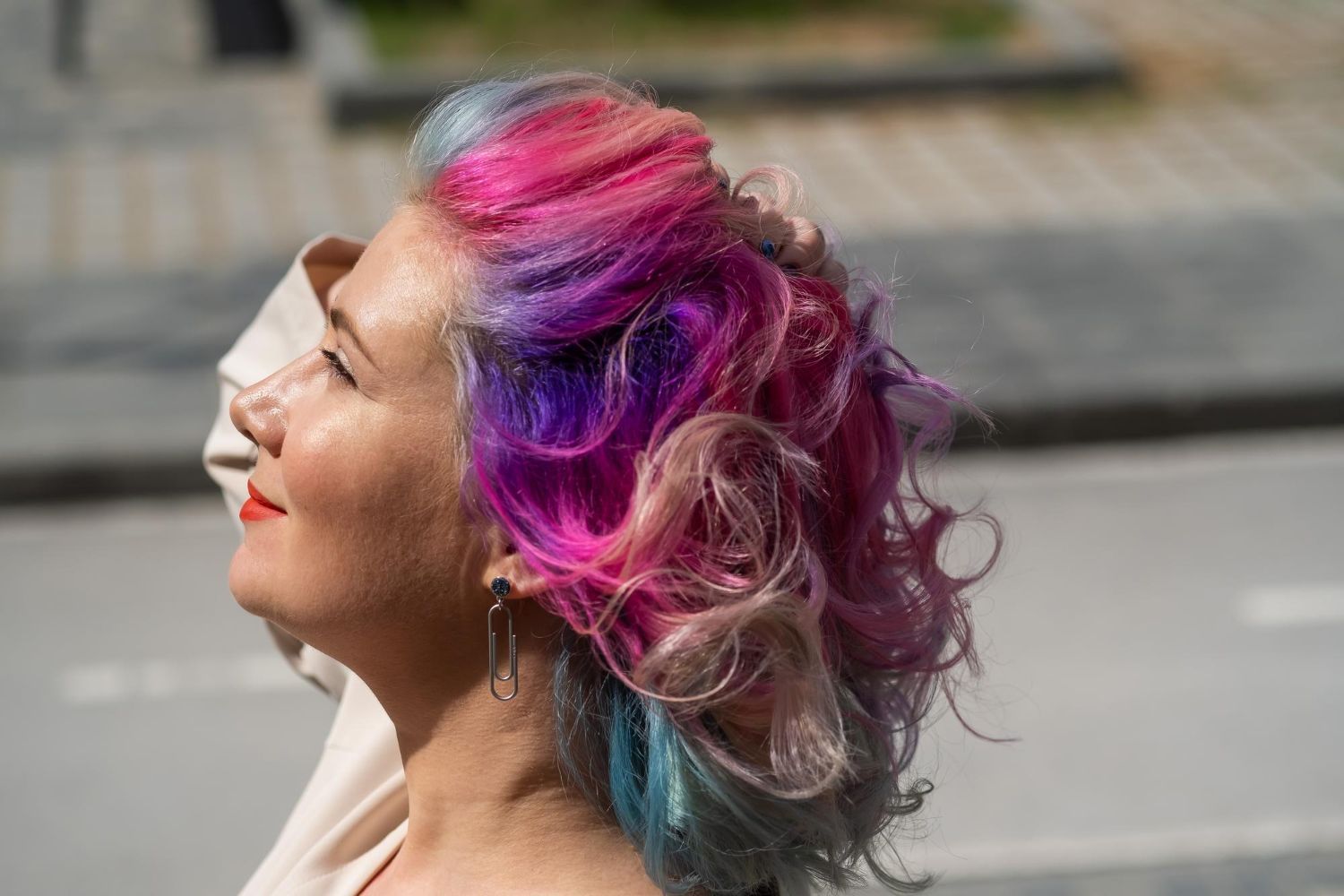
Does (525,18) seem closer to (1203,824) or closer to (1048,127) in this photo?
(1048,127)

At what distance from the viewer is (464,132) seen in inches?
67.0

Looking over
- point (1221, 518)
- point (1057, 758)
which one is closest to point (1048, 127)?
point (1221, 518)

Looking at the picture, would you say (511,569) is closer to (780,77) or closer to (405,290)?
(405,290)

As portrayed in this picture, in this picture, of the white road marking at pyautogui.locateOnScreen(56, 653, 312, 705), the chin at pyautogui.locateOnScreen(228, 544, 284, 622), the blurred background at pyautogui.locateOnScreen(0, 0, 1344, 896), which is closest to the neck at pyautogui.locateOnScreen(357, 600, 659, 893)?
the chin at pyautogui.locateOnScreen(228, 544, 284, 622)

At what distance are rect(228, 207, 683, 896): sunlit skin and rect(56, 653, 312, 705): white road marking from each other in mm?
3460

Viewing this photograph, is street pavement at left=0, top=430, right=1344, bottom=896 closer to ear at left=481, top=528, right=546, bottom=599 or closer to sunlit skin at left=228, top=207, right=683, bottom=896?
sunlit skin at left=228, top=207, right=683, bottom=896

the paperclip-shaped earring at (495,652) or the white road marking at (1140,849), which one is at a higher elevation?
the paperclip-shaped earring at (495,652)

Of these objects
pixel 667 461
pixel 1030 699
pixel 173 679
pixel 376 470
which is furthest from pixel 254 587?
pixel 173 679

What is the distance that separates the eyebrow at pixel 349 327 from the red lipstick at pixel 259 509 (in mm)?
Result: 217

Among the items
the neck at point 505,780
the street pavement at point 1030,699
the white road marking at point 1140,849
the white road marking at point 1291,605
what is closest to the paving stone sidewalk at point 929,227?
the street pavement at point 1030,699

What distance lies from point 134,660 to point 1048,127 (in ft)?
21.6

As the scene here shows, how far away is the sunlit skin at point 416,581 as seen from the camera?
1.63 metres

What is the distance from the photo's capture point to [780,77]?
9828 millimetres

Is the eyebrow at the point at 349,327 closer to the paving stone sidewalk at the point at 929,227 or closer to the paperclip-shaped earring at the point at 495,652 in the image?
the paperclip-shaped earring at the point at 495,652
